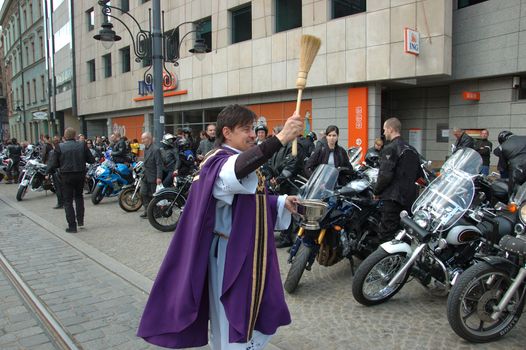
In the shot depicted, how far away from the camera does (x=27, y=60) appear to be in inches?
1785

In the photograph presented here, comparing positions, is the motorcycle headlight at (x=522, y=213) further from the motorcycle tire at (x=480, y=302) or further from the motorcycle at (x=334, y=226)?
the motorcycle at (x=334, y=226)

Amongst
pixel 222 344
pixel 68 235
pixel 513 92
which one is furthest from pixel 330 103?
pixel 222 344

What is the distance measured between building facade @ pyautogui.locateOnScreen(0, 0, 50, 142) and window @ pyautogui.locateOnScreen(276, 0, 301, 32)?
1032 inches

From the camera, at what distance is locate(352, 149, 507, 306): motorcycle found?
12.3 ft

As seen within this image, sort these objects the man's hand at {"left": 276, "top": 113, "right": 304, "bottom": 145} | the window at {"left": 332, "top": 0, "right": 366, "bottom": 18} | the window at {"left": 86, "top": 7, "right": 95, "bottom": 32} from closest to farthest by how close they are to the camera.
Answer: the man's hand at {"left": 276, "top": 113, "right": 304, "bottom": 145}
the window at {"left": 332, "top": 0, "right": 366, "bottom": 18}
the window at {"left": 86, "top": 7, "right": 95, "bottom": 32}

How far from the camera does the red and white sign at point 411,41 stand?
1234cm

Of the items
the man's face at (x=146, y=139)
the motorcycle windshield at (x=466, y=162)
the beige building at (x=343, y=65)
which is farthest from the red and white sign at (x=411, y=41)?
the motorcycle windshield at (x=466, y=162)

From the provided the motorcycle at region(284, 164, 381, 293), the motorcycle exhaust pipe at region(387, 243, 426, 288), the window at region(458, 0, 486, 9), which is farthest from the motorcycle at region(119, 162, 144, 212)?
the window at region(458, 0, 486, 9)

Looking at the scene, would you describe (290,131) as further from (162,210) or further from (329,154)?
(162,210)

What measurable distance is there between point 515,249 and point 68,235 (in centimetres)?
664

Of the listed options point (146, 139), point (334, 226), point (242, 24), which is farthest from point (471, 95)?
point (334, 226)

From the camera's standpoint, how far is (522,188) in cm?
355

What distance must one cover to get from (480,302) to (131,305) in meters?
A: 3.12

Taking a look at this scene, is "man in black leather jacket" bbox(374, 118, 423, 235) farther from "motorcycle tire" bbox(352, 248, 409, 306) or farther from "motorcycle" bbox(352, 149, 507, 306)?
"motorcycle tire" bbox(352, 248, 409, 306)
